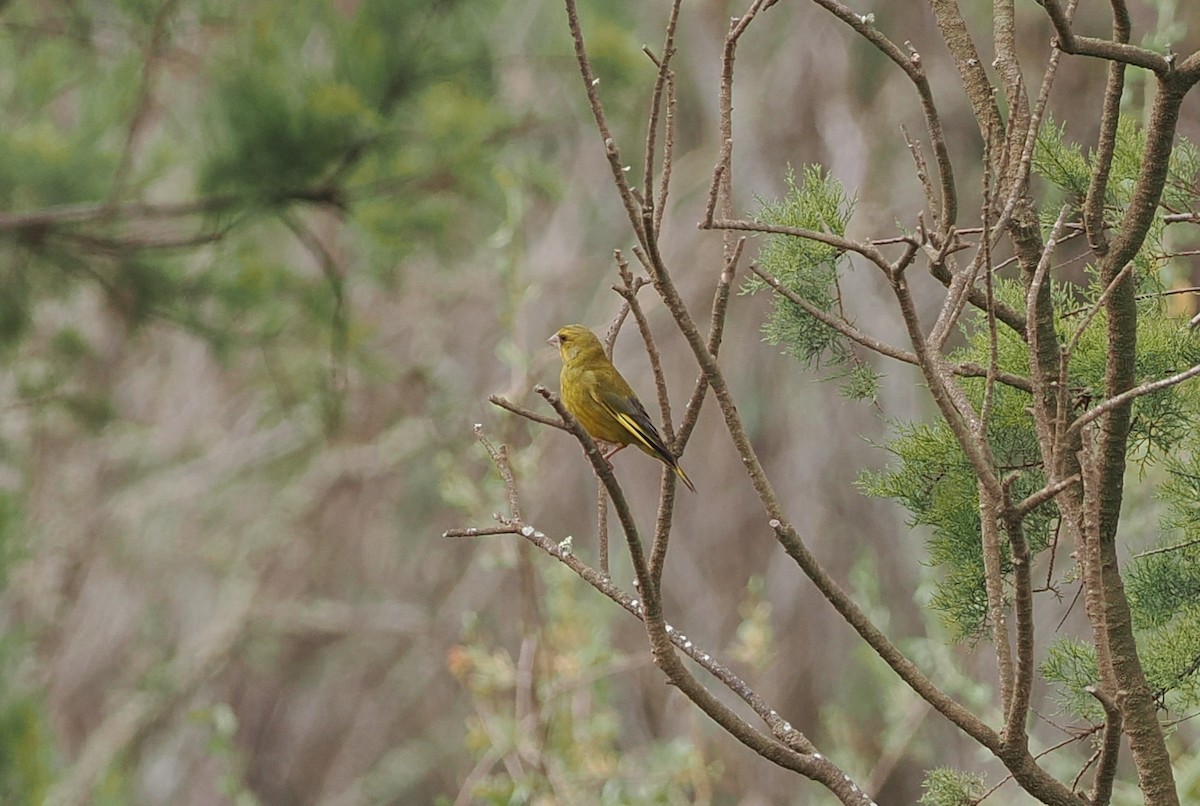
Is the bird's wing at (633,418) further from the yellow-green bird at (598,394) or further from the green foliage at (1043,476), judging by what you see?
the green foliage at (1043,476)

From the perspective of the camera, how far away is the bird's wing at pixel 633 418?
2629 millimetres

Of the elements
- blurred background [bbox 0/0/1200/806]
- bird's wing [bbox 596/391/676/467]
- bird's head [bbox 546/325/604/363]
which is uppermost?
blurred background [bbox 0/0/1200/806]

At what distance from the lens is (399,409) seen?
836 cm

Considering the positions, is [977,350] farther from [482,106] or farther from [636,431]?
[482,106]

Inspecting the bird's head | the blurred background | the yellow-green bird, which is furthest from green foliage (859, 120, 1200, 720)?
the bird's head

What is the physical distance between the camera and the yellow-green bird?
2.84 m

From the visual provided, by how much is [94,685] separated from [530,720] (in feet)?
20.5

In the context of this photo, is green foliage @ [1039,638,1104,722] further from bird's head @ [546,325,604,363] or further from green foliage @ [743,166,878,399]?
bird's head @ [546,325,604,363]

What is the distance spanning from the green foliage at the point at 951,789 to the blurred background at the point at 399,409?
731mm

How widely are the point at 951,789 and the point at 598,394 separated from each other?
148 cm

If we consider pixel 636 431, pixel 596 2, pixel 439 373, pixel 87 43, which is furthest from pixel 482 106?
pixel 439 373

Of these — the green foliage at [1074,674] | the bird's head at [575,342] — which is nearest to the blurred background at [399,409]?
the bird's head at [575,342]

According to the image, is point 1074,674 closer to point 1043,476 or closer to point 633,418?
point 1043,476

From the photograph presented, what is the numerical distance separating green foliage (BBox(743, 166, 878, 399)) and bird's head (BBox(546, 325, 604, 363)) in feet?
4.67
